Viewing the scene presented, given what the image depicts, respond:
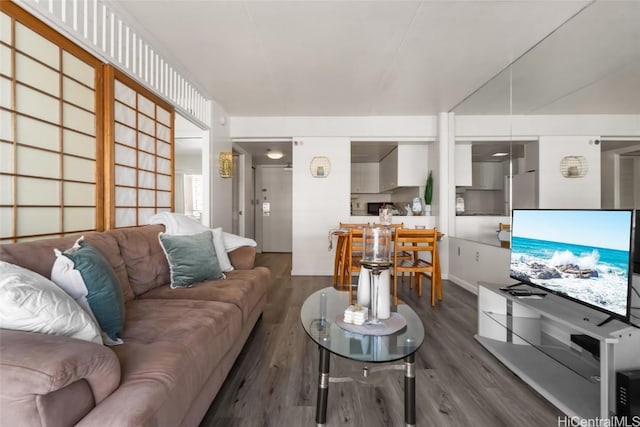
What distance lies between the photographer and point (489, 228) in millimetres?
3467

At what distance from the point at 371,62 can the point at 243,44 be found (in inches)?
47.7

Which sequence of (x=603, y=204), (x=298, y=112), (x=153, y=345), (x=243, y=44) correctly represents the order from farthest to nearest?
(x=298, y=112)
(x=243, y=44)
(x=603, y=204)
(x=153, y=345)

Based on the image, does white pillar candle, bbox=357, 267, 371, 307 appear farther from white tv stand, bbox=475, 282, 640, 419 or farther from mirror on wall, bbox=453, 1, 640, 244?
mirror on wall, bbox=453, 1, 640, 244

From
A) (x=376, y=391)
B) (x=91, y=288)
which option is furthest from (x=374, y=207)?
(x=91, y=288)

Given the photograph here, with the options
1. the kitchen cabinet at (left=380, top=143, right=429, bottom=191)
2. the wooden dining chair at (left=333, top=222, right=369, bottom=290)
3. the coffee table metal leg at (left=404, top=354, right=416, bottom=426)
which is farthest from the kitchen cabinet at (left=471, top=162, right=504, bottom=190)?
the coffee table metal leg at (left=404, top=354, right=416, bottom=426)

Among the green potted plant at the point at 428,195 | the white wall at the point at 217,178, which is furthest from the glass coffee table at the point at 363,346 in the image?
the green potted plant at the point at 428,195

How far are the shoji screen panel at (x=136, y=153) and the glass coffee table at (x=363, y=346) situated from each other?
5.78ft

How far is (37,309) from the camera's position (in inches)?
34.3

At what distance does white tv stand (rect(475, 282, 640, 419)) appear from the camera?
1251 mm

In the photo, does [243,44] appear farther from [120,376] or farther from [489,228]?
[489,228]

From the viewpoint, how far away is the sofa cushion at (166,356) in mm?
831

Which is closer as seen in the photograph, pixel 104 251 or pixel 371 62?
pixel 104 251

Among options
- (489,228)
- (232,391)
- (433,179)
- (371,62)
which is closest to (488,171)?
(489,228)

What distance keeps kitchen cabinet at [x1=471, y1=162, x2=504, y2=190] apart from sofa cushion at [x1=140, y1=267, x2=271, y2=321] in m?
2.80
